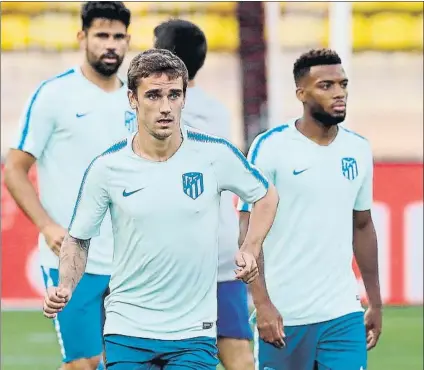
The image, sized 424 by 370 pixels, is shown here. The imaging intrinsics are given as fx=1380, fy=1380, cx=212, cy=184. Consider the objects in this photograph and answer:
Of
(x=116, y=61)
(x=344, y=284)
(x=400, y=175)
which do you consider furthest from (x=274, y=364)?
(x=400, y=175)

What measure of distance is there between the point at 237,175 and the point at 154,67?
0.56 m

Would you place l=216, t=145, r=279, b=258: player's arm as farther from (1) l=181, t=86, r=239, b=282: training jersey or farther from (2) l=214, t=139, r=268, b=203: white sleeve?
(1) l=181, t=86, r=239, b=282: training jersey

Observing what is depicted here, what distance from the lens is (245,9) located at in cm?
1595

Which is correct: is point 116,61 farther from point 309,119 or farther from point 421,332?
point 421,332

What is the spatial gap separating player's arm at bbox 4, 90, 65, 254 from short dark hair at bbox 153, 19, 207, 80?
0.69 m

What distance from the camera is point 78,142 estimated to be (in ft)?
22.7

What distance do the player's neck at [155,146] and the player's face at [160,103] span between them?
0.04 metres

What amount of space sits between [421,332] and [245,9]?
5692 mm

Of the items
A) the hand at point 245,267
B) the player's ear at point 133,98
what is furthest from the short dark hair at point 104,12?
the hand at point 245,267

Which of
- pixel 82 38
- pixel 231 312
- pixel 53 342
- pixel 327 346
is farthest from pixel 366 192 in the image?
pixel 53 342

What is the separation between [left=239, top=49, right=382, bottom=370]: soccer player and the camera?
626 centimetres

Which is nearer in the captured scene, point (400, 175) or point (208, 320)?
point (208, 320)

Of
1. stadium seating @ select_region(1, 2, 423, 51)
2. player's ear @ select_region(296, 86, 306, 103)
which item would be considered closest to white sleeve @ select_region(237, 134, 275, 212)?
player's ear @ select_region(296, 86, 306, 103)

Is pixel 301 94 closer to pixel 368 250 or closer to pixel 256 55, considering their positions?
pixel 368 250
